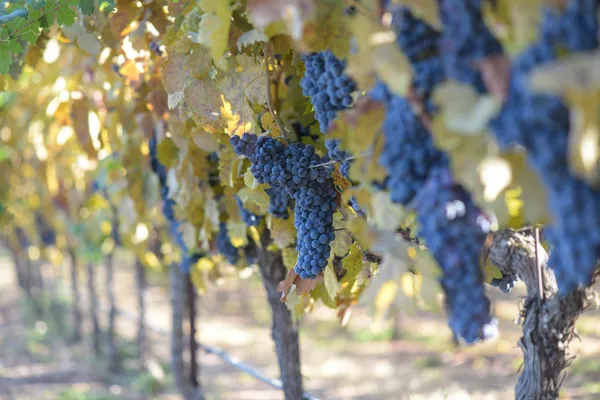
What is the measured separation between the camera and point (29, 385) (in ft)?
17.3

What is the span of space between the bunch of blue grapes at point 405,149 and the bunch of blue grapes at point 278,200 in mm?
771

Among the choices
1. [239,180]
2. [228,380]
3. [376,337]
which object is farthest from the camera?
[376,337]

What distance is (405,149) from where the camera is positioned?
90 cm

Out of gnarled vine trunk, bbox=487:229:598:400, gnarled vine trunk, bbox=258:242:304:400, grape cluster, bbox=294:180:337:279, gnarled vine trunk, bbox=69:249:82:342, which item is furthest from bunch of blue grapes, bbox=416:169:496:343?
gnarled vine trunk, bbox=69:249:82:342

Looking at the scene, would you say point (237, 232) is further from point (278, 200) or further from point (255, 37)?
point (255, 37)

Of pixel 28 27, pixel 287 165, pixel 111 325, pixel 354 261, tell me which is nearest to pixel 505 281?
pixel 354 261

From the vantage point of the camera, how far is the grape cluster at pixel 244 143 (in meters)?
1.55

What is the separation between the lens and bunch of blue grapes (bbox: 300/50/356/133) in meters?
1.14

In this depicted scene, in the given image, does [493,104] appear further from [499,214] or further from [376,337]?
[376,337]

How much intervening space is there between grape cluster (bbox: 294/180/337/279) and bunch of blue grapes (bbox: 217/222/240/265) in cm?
82

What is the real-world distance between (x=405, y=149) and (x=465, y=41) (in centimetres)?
18

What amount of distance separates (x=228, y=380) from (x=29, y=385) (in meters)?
1.81

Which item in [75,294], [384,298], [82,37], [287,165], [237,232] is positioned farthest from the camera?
[75,294]

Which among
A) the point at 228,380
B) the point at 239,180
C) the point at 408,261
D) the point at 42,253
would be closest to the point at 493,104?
the point at 408,261
